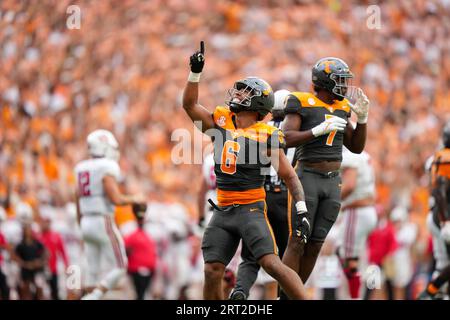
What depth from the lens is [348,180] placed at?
1068 cm

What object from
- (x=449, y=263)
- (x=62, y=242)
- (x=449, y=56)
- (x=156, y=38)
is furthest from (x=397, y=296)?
(x=156, y=38)

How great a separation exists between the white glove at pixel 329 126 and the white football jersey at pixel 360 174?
266 centimetres

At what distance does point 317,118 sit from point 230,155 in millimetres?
913

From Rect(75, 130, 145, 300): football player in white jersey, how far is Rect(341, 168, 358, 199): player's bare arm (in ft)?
6.80

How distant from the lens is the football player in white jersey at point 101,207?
10.5m

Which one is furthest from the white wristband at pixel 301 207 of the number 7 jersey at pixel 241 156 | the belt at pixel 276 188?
the belt at pixel 276 188

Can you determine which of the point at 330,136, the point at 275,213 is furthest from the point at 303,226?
the point at 275,213

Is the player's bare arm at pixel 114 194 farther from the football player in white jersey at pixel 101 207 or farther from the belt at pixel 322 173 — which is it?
the belt at pixel 322 173

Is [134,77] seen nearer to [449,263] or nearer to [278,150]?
[449,263]

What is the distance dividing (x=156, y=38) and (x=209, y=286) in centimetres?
1164

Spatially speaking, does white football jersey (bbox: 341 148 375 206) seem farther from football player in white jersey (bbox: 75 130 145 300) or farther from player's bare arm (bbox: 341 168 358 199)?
football player in white jersey (bbox: 75 130 145 300)

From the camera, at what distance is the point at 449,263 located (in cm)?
1054

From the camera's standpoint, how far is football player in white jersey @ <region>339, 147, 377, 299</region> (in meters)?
10.6

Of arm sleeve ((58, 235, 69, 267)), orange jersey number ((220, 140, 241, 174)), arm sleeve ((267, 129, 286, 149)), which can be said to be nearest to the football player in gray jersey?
arm sleeve ((267, 129, 286, 149))
